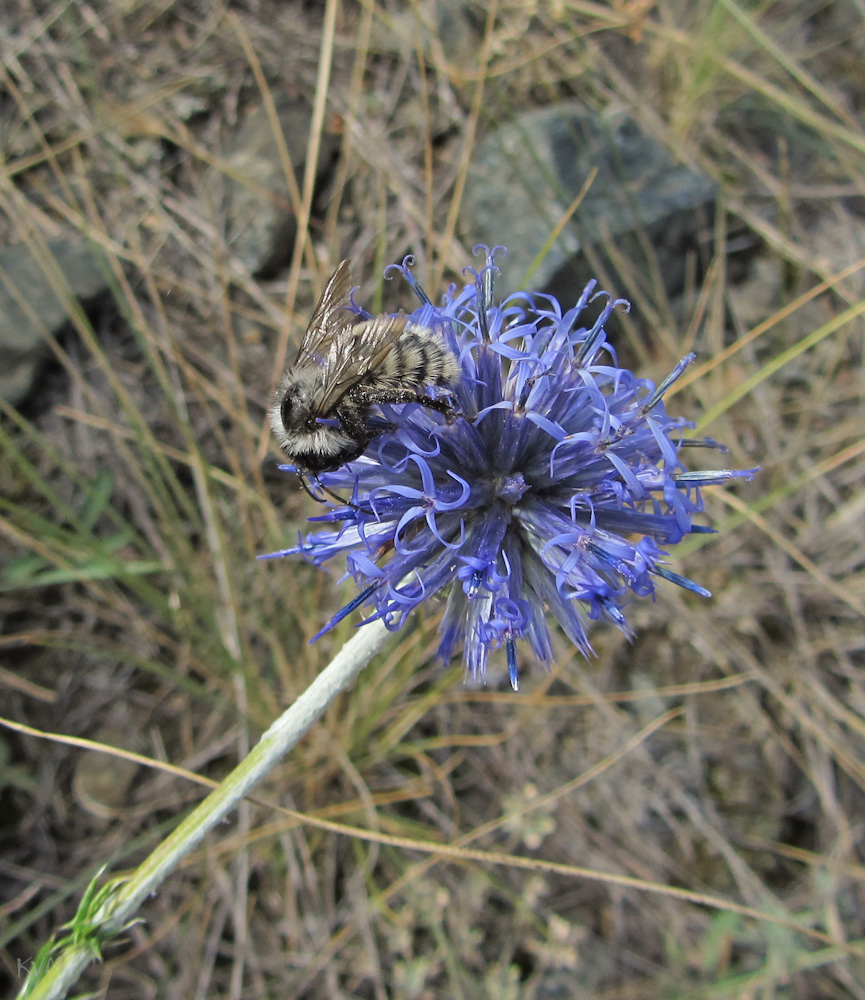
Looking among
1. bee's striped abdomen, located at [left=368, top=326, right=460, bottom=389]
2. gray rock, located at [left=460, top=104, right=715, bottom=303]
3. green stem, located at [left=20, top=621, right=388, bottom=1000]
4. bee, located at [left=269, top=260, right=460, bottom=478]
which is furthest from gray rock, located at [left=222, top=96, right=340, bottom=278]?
green stem, located at [left=20, top=621, right=388, bottom=1000]

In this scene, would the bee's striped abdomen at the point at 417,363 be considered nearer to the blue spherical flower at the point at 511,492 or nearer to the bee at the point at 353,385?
the bee at the point at 353,385

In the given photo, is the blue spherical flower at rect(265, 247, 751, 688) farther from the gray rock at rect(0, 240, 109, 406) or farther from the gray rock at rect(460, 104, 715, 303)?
the gray rock at rect(0, 240, 109, 406)

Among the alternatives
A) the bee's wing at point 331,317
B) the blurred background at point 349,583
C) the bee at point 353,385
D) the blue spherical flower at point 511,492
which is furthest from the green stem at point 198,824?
the blurred background at point 349,583

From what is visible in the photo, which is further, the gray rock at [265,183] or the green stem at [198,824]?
the gray rock at [265,183]

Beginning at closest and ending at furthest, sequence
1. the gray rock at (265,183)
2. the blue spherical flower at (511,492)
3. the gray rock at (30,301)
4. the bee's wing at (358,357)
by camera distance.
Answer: the bee's wing at (358,357) < the blue spherical flower at (511,492) < the gray rock at (30,301) < the gray rock at (265,183)

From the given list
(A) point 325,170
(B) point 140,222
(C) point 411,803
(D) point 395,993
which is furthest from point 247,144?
(D) point 395,993
